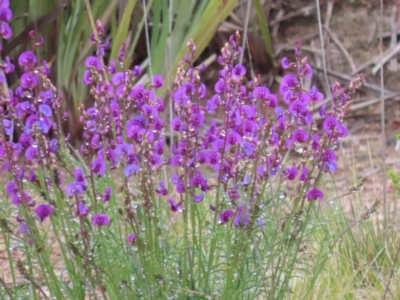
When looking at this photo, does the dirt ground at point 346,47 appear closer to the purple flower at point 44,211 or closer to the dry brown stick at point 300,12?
the dry brown stick at point 300,12

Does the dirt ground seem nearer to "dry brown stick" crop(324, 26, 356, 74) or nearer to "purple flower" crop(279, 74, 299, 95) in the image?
"dry brown stick" crop(324, 26, 356, 74)

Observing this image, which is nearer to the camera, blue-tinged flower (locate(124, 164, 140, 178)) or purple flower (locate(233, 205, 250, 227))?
blue-tinged flower (locate(124, 164, 140, 178))

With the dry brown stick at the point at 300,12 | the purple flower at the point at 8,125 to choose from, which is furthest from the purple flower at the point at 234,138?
the dry brown stick at the point at 300,12

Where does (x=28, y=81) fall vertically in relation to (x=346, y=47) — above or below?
below

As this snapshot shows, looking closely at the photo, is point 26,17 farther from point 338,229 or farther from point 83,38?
point 338,229

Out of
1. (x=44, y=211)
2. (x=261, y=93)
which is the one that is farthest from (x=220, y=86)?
(x=44, y=211)

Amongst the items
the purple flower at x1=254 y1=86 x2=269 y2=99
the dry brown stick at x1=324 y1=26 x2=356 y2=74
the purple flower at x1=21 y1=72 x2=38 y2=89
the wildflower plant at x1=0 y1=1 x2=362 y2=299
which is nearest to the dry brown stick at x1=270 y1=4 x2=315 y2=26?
the dry brown stick at x1=324 y1=26 x2=356 y2=74

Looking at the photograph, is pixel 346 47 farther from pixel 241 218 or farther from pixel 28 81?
pixel 28 81

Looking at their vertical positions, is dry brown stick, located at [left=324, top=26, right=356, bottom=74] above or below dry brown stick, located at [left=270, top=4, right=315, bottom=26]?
below

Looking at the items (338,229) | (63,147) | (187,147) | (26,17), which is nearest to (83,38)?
(26,17)

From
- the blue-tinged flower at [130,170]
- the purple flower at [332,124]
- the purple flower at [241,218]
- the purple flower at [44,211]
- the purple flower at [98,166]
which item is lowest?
the purple flower at [241,218]

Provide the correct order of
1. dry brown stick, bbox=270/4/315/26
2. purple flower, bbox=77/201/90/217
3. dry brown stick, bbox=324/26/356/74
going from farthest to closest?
dry brown stick, bbox=270/4/315/26 → dry brown stick, bbox=324/26/356/74 → purple flower, bbox=77/201/90/217
